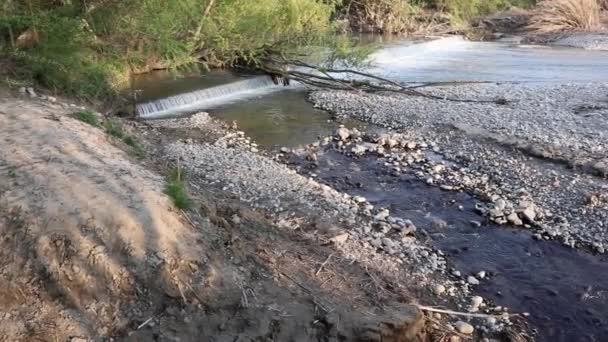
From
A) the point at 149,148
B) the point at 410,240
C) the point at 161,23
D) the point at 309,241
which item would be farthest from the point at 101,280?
the point at 161,23

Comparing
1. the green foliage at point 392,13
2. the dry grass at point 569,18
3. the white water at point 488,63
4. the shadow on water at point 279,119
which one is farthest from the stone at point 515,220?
the dry grass at point 569,18

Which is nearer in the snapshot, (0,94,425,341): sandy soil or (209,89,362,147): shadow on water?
(0,94,425,341): sandy soil

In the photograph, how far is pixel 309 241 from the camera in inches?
231

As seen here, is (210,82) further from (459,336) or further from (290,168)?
(459,336)

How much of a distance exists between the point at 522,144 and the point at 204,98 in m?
7.22

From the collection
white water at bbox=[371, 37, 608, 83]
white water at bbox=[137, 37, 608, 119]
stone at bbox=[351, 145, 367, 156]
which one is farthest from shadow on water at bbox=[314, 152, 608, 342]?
white water at bbox=[371, 37, 608, 83]

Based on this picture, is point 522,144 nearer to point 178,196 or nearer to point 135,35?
point 178,196

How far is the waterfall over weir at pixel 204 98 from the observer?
12.2 m

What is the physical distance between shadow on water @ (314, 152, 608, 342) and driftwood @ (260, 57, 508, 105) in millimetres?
6422

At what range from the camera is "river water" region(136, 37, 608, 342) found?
5539 mm

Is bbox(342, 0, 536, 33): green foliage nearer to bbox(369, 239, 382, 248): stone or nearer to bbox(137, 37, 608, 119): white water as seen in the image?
bbox(137, 37, 608, 119): white water

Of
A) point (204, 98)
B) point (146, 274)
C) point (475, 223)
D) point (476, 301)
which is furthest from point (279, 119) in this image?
point (146, 274)

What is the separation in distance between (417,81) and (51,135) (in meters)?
11.5

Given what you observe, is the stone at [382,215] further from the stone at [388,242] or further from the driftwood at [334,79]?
the driftwood at [334,79]
